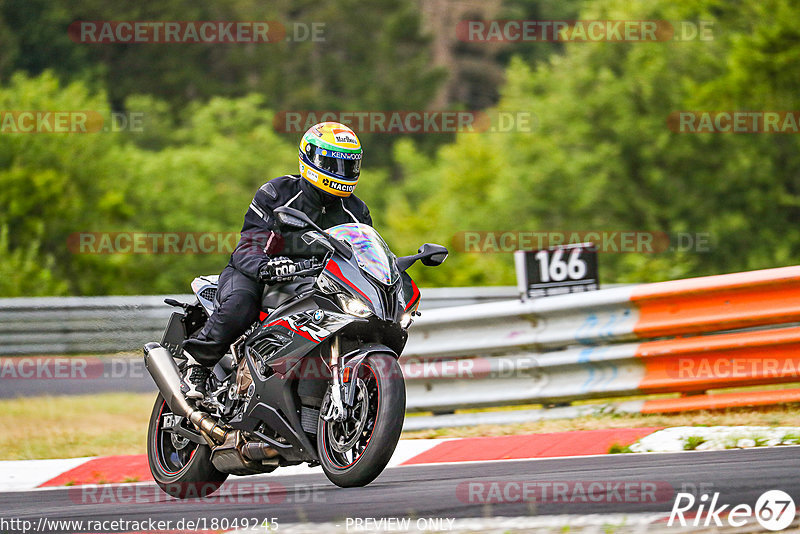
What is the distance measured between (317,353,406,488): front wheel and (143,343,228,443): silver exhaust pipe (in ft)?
2.97

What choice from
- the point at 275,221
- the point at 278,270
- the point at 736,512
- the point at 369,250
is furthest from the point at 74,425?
the point at 736,512

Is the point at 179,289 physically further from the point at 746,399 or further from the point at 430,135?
the point at 430,135

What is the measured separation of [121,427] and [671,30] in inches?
1269

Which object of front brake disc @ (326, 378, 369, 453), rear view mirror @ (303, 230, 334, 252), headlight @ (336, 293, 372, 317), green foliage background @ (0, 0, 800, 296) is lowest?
front brake disc @ (326, 378, 369, 453)

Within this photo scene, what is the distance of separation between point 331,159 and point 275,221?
485 mm

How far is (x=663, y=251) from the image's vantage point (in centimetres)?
3722

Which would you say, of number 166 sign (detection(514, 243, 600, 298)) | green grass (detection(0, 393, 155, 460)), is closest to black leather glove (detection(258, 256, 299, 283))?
number 166 sign (detection(514, 243, 600, 298))

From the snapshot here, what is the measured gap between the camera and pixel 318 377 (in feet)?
20.2

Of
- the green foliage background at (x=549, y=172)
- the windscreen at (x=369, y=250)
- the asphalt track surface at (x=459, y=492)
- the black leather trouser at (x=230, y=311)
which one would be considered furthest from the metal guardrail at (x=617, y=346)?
the green foliage background at (x=549, y=172)

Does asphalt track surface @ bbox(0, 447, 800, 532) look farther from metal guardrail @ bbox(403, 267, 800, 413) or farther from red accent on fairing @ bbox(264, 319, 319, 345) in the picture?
metal guardrail @ bbox(403, 267, 800, 413)

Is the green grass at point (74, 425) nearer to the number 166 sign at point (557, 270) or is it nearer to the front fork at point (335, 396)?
the number 166 sign at point (557, 270)

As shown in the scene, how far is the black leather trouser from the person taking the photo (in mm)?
6555

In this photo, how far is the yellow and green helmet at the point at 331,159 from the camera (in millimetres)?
6461

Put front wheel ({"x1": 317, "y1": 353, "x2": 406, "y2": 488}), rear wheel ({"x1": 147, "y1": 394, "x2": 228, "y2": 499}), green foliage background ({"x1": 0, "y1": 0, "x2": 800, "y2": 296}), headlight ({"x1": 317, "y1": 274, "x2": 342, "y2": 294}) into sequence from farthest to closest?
green foliage background ({"x1": 0, "y1": 0, "x2": 800, "y2": 296}) → rear wheel ({"x1": 147, "y1": 394, "x2": 228, "y2": 499}) → headlight ({"x1": 317, "y1": 274, "x2": 342, "y2": 294}) → front wheel ({"x1": 317, "y1": 353, "x2": 406, "y2": 488})
